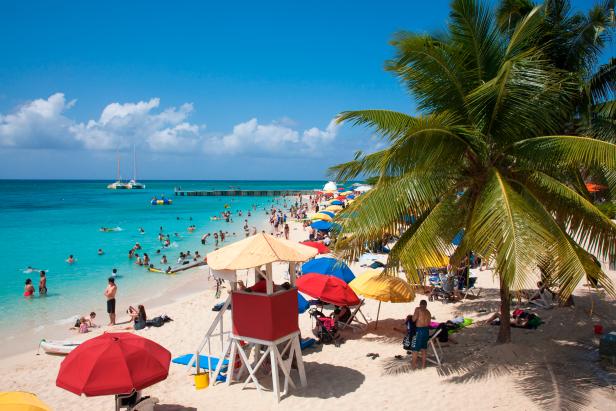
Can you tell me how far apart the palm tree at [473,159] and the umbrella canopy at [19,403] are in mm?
4223

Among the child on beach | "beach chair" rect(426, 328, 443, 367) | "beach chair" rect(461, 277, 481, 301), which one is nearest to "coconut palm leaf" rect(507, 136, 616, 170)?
"beach chair" rect(426, 328, 443, 367)

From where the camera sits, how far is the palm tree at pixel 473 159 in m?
5.85

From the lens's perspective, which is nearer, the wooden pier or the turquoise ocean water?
the turquoise ocean water

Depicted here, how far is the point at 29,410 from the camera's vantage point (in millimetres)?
3600

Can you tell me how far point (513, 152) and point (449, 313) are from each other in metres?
5.46

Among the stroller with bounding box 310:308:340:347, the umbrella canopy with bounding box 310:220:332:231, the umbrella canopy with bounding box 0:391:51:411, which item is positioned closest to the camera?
the umbrella canopy with bounding box 0:391:51:411

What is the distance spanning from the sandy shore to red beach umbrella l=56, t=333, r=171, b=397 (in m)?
1.49

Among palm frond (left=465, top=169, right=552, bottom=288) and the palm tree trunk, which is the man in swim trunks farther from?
palm frond (left=465, top=169, right=552, bottom=288)

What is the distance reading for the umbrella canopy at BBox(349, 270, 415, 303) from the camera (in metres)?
8.71

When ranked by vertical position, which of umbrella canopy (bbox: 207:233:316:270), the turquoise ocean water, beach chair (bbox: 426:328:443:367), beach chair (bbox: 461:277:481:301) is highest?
umbrella canopy (bbox: 207:233:316:270)

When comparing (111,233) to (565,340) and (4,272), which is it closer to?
(4,272)

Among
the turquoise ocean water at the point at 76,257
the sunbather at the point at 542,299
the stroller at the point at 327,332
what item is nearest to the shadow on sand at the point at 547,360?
the sunbather at the point at 542,299

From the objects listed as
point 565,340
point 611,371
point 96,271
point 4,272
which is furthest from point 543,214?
point 4,272

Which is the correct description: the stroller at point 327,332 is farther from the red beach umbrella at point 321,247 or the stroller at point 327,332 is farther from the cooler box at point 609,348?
the cooler box at point 609,348
